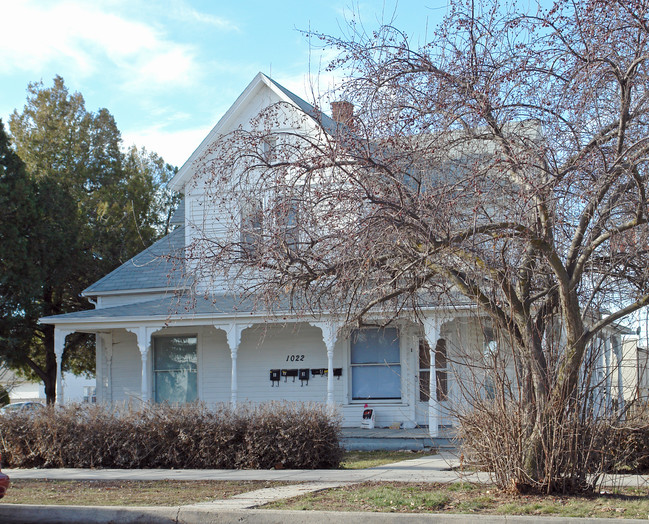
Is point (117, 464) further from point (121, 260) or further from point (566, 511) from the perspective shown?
point (121, 260)

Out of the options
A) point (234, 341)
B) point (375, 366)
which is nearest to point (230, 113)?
point (234, 341)

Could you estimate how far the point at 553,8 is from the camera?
827 centimetres

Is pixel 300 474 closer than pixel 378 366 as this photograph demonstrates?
Yes

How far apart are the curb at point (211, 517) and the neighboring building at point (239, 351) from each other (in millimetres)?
9081

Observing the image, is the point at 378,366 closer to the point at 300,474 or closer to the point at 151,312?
the point at 151,312

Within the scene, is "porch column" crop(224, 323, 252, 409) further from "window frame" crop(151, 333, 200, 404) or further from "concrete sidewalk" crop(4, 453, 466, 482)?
"concrete sidewalk" crop(4, 453, 466, 482)

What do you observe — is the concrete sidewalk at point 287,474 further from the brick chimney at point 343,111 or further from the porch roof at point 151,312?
the porch roof at point 151,312

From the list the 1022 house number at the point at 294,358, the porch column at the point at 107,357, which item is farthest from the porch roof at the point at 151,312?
the 1022 house number at the point at 294,358

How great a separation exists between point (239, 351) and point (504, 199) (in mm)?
13286

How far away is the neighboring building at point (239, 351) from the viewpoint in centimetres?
1877

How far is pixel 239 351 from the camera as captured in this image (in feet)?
67.5

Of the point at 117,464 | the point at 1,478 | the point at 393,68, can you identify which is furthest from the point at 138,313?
the point at 393,68

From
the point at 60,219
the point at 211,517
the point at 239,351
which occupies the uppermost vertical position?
the point at 60,219

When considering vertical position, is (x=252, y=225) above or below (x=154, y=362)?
above
